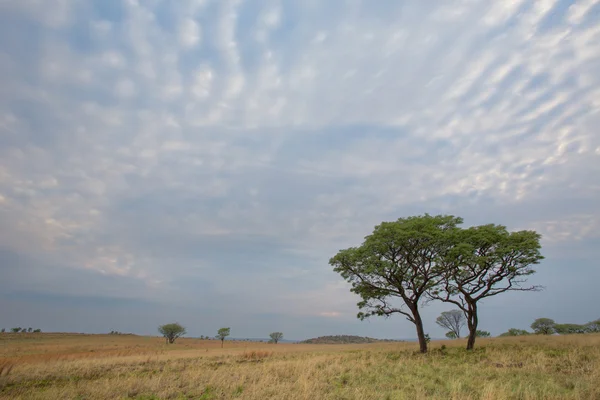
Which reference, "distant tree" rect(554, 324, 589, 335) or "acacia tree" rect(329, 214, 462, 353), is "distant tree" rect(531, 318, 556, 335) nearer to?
"distant tree" rect(554, 324, 589, 335)

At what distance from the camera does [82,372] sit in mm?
18844

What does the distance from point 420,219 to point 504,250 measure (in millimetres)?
6235

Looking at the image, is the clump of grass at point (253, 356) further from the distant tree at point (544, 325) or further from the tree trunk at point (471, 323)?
the distant tree at point (544, 325)

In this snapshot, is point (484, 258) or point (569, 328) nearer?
point (484, 258)

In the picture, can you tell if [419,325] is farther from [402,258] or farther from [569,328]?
[569,328]

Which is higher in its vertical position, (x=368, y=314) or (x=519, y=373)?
(x=368, y=314)

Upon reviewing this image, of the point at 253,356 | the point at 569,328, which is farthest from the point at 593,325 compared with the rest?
the point at 253,356

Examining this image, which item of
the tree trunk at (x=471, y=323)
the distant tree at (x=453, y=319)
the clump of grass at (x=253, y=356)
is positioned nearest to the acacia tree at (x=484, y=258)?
the tree trunk at (x=471, y=323)

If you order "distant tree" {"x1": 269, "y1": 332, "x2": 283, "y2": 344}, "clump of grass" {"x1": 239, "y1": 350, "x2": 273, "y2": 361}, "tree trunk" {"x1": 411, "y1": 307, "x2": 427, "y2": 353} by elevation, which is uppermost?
"tree trunk" {"x1": 411, "y1": 307, "x2": 427, "y2": 353}

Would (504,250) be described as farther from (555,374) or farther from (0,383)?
(0,383)

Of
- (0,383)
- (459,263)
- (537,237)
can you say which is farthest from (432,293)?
(0,383)

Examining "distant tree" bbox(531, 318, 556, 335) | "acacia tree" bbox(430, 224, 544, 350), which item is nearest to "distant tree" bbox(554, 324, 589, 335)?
"distant tree" bbox(531, 318, 556, 335)

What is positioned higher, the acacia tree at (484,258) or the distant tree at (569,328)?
the acacia tree at (484,258)

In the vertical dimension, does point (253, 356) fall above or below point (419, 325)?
below
